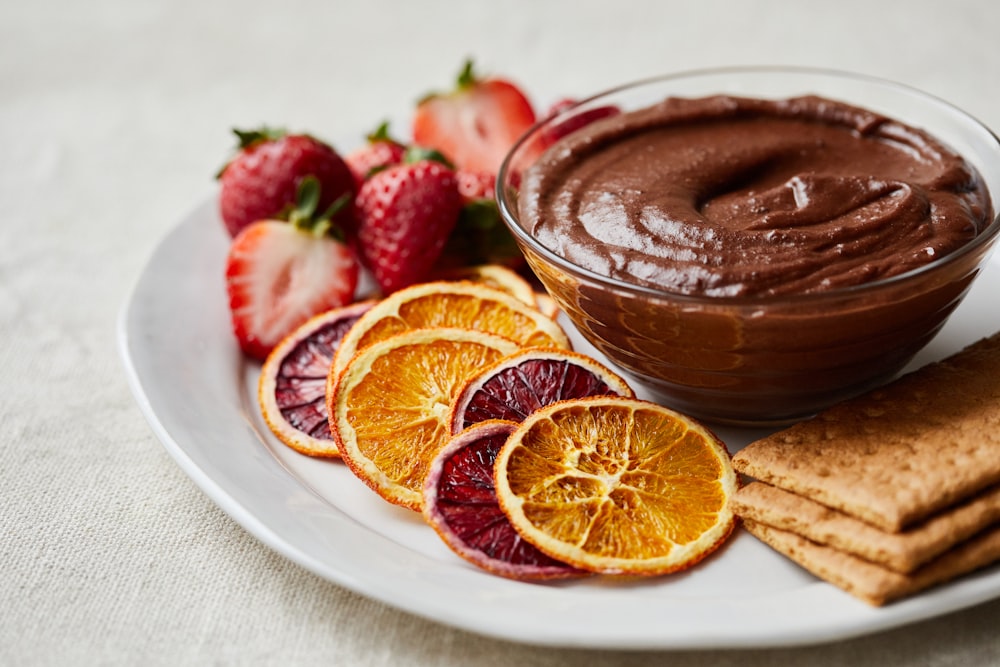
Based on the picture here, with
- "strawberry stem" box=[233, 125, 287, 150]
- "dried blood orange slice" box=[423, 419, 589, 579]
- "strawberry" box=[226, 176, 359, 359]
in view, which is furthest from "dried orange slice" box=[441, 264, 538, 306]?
"dried blood orange slice" box=[423, 419, 589, 579]

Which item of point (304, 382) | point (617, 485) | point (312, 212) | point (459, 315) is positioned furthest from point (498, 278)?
point (617, 485)

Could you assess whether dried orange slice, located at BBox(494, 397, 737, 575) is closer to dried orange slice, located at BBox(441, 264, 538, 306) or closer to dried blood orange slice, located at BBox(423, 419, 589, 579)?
dried blood orange slice, located at BBox(423, 419, 589, 579)

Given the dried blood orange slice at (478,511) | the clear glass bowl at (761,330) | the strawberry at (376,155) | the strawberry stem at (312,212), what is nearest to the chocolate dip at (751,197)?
the clear glass bowl at (761,330)

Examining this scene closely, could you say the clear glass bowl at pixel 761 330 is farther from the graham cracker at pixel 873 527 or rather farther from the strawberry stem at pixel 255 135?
the strawberry stem at pixel 255 135

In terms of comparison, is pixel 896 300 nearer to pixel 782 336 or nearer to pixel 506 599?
pixel 782 336

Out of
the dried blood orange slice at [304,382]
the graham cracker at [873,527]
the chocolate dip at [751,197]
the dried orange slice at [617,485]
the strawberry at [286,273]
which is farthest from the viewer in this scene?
the strawberry at [286,273]

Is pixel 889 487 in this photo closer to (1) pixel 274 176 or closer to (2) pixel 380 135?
(1) pixel 274 176
